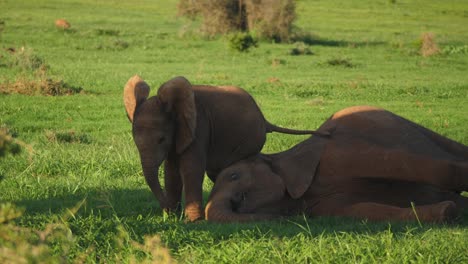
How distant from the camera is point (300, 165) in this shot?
7105 millimetres

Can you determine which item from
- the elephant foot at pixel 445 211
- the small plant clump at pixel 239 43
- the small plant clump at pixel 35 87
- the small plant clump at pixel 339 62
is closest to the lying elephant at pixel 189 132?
the elephant foot at pixel 445 211

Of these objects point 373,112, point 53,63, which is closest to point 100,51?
point 53,63

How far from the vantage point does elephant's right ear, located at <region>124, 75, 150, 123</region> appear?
6803 millimetres

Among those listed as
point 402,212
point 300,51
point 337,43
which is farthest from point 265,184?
point 337,43

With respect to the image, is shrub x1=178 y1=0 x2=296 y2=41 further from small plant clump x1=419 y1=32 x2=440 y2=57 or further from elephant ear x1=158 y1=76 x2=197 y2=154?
elephant ear x1=158 y1=76 x2=197 y2=154

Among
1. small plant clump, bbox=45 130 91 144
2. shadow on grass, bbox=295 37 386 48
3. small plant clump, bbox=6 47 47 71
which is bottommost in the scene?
shadow on grass, bbox=295 37 386 48

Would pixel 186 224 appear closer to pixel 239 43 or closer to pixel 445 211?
pixel 445 211

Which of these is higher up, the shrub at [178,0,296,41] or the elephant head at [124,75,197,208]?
the elephant head at [124,75,197,208]

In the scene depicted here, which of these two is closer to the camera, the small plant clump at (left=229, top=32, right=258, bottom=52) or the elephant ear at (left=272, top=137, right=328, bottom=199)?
the elephant ear at (left=272, top=137, right=328, bottom=199)

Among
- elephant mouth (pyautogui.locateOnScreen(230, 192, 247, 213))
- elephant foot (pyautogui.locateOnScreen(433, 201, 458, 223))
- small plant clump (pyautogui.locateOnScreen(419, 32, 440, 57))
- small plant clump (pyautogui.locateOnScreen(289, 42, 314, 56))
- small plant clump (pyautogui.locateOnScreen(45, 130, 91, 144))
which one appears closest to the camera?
elephant foot (pyautogui.locateOnScreen(433, 201, 458, 223))

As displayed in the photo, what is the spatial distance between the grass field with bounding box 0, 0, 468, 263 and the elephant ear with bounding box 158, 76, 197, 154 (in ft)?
2.16

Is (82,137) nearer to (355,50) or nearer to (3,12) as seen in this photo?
(355,50)

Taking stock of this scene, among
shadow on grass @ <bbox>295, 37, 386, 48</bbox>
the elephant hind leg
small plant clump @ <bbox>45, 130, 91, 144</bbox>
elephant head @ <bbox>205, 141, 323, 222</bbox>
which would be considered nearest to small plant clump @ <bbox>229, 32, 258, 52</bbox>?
shadow on grass @ <bbox>295, 37, 386, 48</bbox>

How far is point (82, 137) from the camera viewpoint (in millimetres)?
12492
